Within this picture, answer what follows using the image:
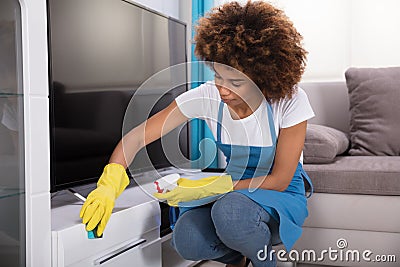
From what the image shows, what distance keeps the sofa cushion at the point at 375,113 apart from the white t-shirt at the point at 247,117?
3.25ft

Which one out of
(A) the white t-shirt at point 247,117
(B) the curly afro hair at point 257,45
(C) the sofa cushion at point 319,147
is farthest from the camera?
(C) the sofa cushion at point 319,147

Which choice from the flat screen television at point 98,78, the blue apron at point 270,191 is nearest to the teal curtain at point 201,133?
the flat screen television at point 98,78

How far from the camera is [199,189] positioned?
1580 mm

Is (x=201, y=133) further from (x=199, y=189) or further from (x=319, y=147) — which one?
(x=199, y=189)

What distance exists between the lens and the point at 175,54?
94.4 inches

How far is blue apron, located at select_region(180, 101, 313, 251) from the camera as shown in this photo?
157 centimetres

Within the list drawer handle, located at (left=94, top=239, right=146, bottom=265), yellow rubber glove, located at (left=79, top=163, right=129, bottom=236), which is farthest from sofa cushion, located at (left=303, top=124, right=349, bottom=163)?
yellow rubber glove, located at (left=79, top=163, right=129, bottom=236)

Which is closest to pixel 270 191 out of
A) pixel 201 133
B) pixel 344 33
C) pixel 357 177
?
pixel 357 177

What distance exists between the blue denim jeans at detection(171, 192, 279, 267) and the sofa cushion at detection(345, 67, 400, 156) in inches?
42.0

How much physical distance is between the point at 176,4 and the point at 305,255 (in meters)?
1.71

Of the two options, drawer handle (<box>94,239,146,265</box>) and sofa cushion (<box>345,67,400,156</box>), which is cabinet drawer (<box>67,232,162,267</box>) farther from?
sofa cushion (<box>345,67,400,156</box>)

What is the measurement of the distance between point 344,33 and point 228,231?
79.6 inches

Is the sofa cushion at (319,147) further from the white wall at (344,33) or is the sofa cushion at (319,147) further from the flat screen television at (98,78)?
the white wall at (344,33)

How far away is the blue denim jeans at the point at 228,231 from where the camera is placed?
1.56 metres
